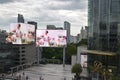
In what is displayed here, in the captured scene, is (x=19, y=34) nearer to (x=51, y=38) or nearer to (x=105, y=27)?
(x=51, y=38)

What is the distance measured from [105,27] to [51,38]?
30.9 m

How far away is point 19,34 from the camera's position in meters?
79.9

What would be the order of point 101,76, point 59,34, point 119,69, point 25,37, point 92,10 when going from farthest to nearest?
1. point 25,37
2. point 59,34
3. point 92,10
4. point 101,76
5. point 119,69

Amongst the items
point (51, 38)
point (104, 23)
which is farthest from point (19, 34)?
point (104, 23)

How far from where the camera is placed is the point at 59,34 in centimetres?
7525

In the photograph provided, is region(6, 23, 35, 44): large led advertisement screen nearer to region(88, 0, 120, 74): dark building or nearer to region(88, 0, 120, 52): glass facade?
region(88, 0, 120, 52): glass facade

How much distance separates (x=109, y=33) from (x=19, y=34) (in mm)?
37425

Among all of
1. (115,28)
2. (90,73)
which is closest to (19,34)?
(90,73)

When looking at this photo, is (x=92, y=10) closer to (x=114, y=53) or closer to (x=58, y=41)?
(x=114, y=53)

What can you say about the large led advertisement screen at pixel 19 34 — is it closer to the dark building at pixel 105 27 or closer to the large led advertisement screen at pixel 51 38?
the large led advertisement screen at pixel 51 38

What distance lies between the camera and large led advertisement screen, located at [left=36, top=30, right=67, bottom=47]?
247 feet

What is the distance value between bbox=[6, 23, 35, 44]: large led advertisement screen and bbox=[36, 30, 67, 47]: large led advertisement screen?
504 centimetres

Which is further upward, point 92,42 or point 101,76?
point 92,42

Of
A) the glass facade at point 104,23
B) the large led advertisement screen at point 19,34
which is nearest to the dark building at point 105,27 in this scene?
the glass facade at point 104,23
